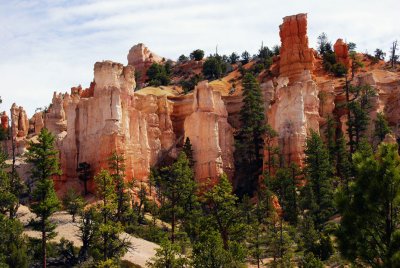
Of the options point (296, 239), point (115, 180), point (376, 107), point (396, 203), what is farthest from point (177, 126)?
point (396, 203)

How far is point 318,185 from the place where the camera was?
52969 mm

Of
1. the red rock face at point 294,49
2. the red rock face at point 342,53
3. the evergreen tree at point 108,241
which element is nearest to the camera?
the evergreen tree at point 108,241

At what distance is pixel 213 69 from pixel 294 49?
23861 mm

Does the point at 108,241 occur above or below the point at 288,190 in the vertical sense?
below

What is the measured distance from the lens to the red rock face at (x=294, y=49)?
8194 cm

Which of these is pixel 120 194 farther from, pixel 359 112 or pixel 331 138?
pixel 359 112

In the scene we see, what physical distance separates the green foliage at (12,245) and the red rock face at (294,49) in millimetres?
49087

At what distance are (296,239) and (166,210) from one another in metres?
10.2

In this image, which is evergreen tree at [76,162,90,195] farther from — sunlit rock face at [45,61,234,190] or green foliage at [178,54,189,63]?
green foliage at [178,54,189,63]

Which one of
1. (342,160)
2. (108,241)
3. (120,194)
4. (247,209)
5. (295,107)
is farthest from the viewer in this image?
(295,107)

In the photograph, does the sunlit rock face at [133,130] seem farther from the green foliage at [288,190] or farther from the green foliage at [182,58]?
the green foliage at [182,58]

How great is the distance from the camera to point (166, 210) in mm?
49719

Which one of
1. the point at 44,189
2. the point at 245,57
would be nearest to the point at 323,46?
the point at 245,57

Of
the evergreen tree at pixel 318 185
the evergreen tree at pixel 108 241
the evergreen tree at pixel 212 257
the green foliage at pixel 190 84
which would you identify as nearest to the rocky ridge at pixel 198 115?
the evergreen tree at pixel 318 185
